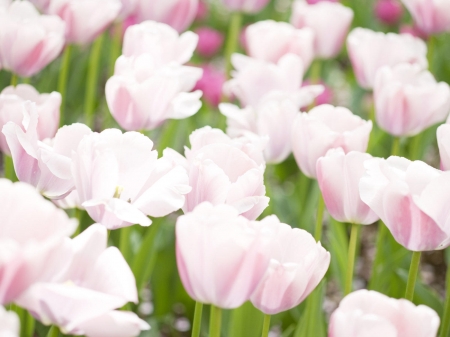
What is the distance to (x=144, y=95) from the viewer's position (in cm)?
93

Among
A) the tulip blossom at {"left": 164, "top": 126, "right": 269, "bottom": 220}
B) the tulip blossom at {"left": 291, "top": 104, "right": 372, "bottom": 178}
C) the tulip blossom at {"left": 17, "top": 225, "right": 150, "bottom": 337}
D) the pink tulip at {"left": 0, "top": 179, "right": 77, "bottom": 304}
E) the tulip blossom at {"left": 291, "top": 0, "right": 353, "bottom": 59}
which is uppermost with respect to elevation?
the pink tulip at {"left": 0, "top": 179, "right": 77, "bottom": 304}

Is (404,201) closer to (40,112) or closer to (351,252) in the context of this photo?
(351,252)

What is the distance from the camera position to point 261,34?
1390mm

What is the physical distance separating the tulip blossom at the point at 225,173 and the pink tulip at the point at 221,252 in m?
0.12

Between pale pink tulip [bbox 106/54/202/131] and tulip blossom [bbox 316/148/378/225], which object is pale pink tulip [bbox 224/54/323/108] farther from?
tulip blossom [bbox 316/148/378/225]

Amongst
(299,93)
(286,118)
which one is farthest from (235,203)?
(299,93)

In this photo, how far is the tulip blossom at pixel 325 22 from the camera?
1579 millimetres

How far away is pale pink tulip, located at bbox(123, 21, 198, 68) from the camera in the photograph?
3.54ft

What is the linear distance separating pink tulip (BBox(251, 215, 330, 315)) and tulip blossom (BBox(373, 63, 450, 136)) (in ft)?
1.65

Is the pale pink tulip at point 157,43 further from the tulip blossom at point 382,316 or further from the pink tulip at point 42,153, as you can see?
the tulip blossom at point 382,316

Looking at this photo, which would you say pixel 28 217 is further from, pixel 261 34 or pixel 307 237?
pixel 261 34

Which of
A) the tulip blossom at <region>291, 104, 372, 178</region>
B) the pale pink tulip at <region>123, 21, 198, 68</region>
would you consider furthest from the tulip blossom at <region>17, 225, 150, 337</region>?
the pale pink tulip at <region>123, 21, 198, 68</region>

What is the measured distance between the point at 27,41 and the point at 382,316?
714 millimetres

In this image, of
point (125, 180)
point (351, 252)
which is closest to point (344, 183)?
point (351, 252)
